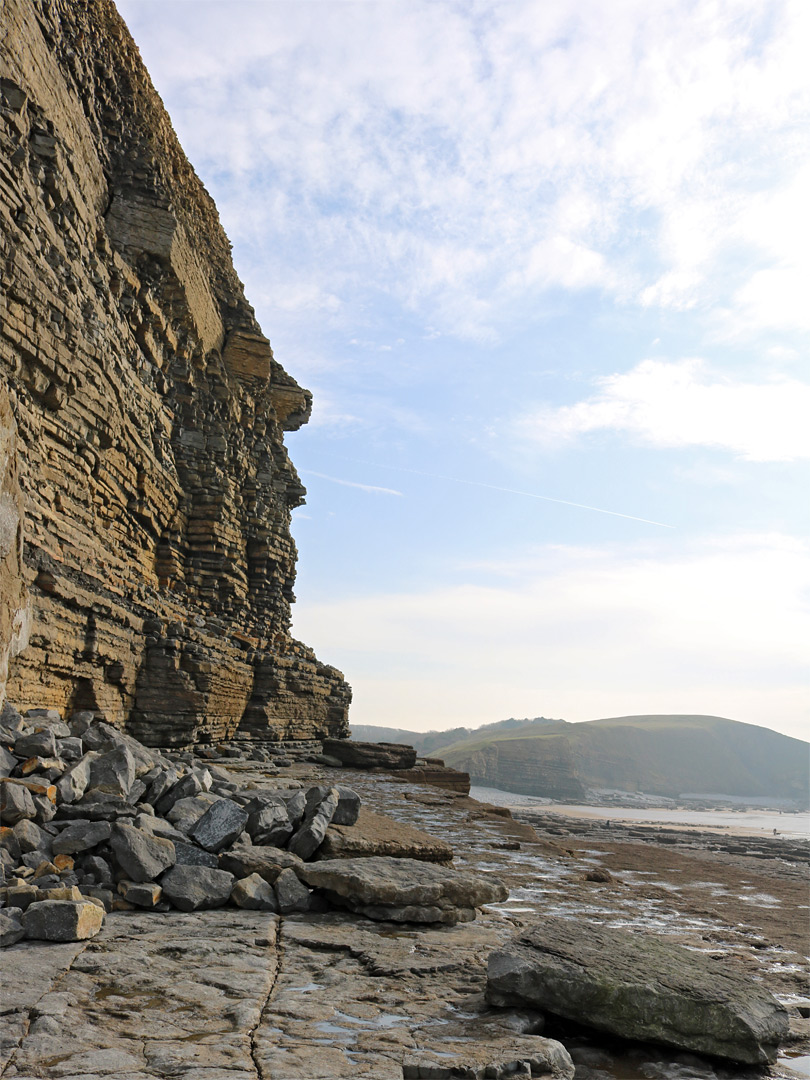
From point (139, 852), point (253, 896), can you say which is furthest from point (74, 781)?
point (253, 896)

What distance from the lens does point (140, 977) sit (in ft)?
8.75

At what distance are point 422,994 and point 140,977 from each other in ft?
3.45

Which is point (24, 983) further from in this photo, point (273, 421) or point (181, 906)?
point (273, 421)

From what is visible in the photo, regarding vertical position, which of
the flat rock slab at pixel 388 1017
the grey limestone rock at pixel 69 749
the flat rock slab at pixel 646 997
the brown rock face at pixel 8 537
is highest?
the brown rock face at pixel 8 537

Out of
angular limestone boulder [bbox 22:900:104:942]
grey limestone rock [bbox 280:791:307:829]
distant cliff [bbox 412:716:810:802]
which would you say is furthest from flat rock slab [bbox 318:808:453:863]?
distant cliff [bbox 412:716:810:802]

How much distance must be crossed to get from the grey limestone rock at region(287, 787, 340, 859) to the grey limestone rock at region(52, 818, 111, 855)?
112 centimetres

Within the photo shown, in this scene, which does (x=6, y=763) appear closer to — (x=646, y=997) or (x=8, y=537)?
(x=8, y=537)

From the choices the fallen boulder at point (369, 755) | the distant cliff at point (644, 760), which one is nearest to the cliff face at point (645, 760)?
the distant cliff at point (644, 760)

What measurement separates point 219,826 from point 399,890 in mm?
1184

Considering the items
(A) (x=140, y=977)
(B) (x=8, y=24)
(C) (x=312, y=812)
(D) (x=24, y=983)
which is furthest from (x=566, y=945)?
(B) (x=8, y=24)

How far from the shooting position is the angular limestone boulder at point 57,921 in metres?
2.98

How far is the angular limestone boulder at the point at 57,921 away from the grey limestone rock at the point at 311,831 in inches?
60.2

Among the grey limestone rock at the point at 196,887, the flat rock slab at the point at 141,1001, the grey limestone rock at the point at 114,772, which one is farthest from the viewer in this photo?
the grey limestone rock at the point at 114,772

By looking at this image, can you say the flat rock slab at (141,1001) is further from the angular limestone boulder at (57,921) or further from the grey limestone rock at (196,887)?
the grey limestone rock at (196,887)
